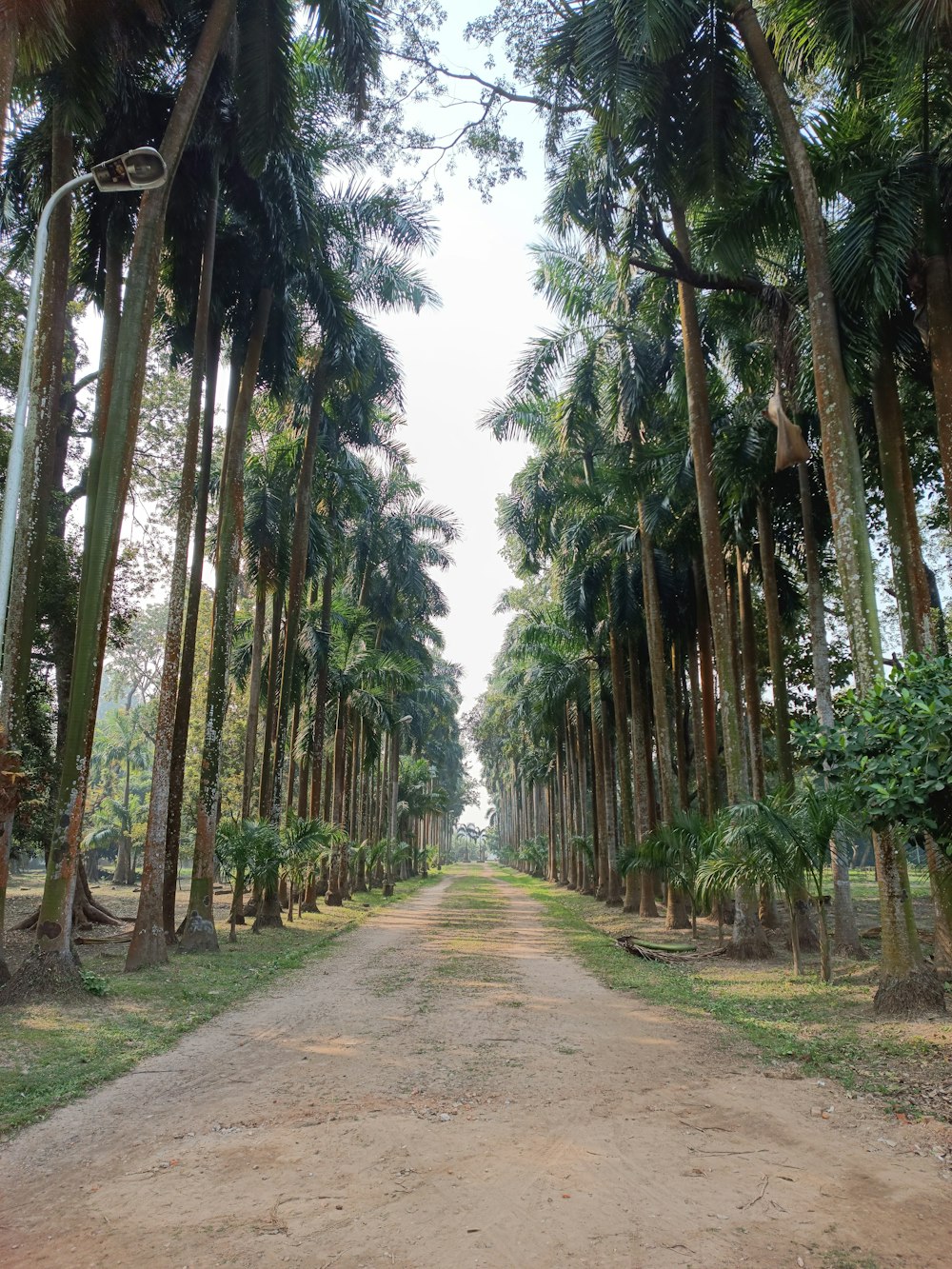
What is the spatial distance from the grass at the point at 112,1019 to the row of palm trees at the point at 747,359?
264 inches

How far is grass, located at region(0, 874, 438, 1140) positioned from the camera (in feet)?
20.9

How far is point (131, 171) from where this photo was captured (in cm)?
861

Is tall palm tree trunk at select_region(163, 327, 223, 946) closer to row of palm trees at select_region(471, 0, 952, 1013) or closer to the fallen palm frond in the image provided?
row of palm trees at select_region(471, 0, 952, 1013)

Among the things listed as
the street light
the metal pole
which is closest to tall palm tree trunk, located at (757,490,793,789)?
the street light

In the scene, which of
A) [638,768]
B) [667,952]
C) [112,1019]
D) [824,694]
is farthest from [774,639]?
[112,1019]

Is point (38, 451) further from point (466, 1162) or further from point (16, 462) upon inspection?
point (466, 1162)

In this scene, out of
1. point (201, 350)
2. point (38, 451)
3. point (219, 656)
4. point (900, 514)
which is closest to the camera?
point (38, 451)

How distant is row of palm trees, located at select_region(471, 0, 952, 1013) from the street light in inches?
247

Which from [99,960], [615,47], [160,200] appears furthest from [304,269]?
[99,960]

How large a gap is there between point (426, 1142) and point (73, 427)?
18.9m

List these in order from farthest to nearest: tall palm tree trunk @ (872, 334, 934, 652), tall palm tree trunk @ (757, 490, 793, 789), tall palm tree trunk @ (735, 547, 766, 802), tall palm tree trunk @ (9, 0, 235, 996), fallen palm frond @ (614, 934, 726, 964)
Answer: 1. tall palm tree trunk @ (735, 547, 766, 802)
2. tall palm tree trunk @ (757, 490, 793, 789)
3. fallen palm frond @ (614, 934, 726, 964)
4. tall palm tree trunk @ (872, 334, 934, 652)
5. tall palm tree trunk @ (9, 0, 235, 996)

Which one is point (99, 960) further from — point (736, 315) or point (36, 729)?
point (736, 315)

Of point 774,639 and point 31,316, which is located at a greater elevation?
point 31,316

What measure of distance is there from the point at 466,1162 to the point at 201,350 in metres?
13.2
